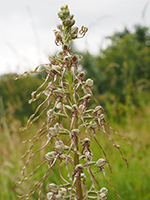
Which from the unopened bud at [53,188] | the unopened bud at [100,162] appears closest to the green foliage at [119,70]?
the unopened bud at [100,162]

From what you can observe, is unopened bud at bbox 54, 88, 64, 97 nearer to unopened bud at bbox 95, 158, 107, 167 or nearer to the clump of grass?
the clump of grass

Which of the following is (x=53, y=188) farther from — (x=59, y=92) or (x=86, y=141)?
(x=59, y=92)

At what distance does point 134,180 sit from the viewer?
2943 mm

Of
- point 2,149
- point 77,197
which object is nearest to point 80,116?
point 77,197

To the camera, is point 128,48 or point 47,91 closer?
point 47,91

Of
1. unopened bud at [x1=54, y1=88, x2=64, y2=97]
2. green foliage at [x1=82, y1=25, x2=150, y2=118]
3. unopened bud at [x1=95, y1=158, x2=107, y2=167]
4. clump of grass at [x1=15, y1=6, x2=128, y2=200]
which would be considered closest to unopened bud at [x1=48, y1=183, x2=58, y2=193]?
clump of grass at [x1=15, y1=6, x2=128, y2=200]

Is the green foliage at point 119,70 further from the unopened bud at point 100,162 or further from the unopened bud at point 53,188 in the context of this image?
the unopened bud at point 53,188

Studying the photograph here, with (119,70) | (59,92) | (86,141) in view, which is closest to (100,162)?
(86,141)

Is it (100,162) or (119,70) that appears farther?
(119,70)

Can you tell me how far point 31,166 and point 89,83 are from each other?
284 cm

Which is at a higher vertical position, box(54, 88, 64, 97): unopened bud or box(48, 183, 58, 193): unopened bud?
box(54, 88, 64, 97): unopened bud

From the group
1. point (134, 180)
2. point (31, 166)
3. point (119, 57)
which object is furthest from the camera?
point (119, 57)

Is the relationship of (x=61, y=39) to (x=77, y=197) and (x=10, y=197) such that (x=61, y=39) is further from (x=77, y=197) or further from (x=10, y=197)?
(x=10, y=197)

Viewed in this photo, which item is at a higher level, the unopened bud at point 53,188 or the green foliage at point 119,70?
the green foliage at point 119,70
